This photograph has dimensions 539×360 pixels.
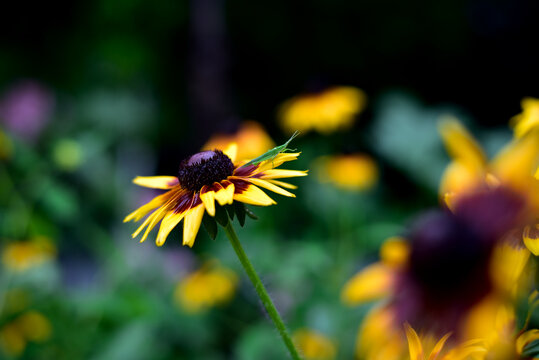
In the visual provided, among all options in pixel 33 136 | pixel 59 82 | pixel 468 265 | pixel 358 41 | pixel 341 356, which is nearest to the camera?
pixel 468 265

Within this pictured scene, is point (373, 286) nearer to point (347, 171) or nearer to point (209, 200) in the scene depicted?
point (209, 200)

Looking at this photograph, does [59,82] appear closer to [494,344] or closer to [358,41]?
[358,41]

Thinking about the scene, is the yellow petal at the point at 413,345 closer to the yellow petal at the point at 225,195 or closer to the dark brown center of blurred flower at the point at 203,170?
the yellow petal at the point at 225,195

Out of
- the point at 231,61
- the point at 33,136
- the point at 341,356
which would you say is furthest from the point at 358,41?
the point at 341,356

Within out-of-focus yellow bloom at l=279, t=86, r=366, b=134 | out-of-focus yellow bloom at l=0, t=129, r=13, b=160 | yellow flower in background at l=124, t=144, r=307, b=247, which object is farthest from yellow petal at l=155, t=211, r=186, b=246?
out-of-focus yellow bloom at l=279, t=86, r=366, b=134

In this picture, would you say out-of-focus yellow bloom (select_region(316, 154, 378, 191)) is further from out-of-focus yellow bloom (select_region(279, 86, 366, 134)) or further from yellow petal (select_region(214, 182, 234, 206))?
yellow petal (select_region(214, 182, 234, 206))

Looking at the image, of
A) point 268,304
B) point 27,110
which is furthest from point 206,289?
point 27,110

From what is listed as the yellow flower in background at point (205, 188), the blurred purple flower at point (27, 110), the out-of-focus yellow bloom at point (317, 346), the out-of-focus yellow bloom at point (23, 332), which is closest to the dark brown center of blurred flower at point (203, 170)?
the yellow flower in background at point (205, 188)
